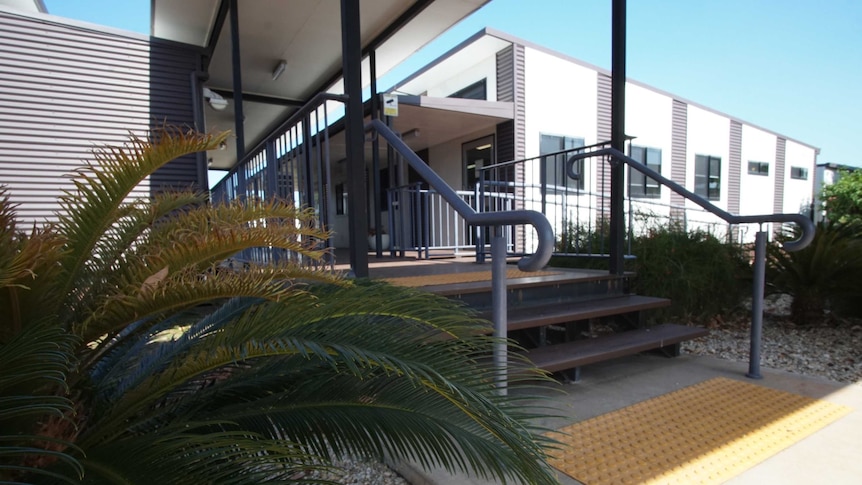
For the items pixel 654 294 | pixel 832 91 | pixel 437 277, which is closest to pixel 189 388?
pixel 437 277

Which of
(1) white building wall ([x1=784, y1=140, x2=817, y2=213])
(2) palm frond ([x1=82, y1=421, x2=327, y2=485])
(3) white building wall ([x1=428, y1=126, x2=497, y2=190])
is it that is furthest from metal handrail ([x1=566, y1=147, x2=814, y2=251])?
(1) white building wall ([x1=784, y1=140, x2=817, y2=213])

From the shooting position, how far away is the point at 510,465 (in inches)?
45.2

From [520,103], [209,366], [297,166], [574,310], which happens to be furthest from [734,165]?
[209,366]

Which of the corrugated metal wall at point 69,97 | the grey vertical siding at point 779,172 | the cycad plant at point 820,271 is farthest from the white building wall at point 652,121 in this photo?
the corrugated metal wall at point 69,97

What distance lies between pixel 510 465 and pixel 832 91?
1695 centimetres

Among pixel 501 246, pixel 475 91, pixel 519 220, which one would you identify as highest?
pixel 475 91

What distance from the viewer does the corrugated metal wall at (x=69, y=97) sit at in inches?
212

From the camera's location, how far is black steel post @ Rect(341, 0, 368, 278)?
2465 millimetres

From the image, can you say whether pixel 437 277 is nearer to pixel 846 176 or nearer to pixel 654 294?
pixel 654 294

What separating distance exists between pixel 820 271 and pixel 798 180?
54.2 ft

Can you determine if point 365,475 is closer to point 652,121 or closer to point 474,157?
point 474,157

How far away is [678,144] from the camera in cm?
1220

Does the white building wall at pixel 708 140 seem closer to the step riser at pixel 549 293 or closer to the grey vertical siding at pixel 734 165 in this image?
the grey vertical siding at pixel 734 165

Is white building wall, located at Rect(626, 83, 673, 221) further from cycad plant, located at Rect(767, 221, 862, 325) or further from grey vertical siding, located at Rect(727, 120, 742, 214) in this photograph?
cycad plant, located at Rect(767, 221, 862, 325)
